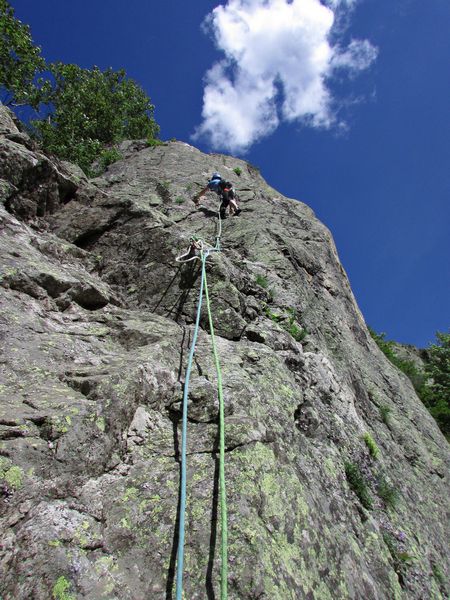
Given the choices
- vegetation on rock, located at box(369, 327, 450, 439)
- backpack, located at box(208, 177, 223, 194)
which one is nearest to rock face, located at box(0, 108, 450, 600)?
backpack, located at box(208, 177, 223, 194)

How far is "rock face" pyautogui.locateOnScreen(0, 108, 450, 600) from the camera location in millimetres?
2885

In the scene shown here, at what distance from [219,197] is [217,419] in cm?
1138

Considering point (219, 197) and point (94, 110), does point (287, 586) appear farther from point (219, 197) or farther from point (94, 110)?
point (94, 110)

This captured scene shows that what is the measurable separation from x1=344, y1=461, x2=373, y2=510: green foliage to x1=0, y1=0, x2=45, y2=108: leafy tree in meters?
25.3

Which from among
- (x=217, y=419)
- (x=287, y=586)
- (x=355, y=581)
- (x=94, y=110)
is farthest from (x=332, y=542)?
(x=94, y=110)

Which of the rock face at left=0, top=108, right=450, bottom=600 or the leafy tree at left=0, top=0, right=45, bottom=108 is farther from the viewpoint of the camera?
the leafy tree at left=0, top=0, right=45, bottom=108

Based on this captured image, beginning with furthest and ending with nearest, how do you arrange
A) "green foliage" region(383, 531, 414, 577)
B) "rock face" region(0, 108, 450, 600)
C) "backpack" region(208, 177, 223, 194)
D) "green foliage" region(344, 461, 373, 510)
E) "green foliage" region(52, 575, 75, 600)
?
"backpack" region(208, 177, 223, 194) < "green foliage" region(344, 461, 373, 510) < "green foliage" region(383, 531, 414, 577) < "rock face" region(0, 108, 450, 600) < "green foliage" region(52, 575, 75, 600)

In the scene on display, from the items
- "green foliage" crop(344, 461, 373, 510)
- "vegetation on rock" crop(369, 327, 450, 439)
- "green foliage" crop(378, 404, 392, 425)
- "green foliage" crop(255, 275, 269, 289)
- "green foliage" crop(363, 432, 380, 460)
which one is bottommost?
"green foliage" crop(344, 461, 373, 510)

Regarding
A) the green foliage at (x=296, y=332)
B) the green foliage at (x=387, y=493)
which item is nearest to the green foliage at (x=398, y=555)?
the green foliage at (x=387, y=493)

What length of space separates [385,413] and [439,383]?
782 inches

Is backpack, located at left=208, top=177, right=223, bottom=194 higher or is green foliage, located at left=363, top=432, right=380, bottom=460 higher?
backpack, located at left=208, top=177, right=223, bottom=194

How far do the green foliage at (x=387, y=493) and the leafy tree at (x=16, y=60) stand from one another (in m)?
25.6

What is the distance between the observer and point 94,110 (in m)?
26.0

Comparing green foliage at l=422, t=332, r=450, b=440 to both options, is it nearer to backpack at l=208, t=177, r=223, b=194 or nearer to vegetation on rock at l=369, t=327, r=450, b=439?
vegetation on rock at l=369, t=327, r=450, b=439
